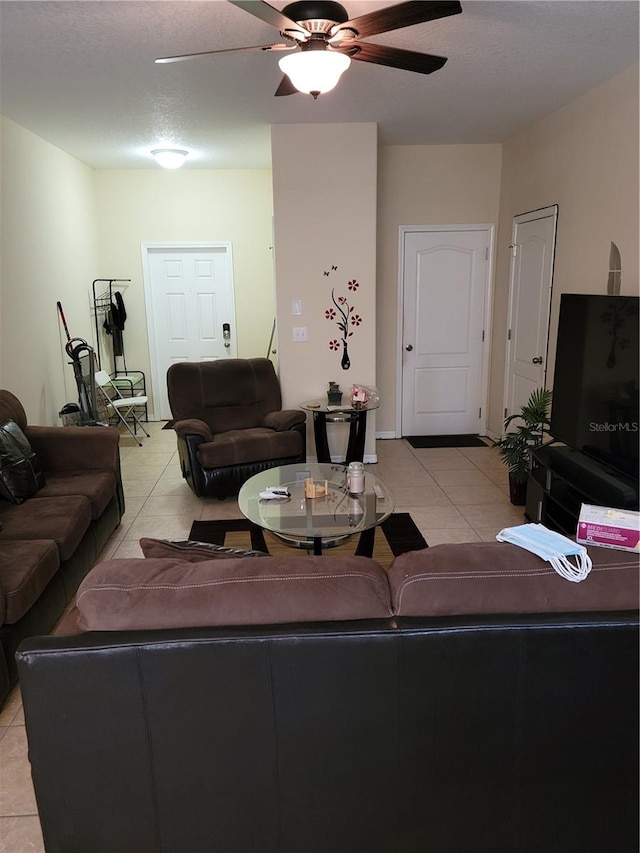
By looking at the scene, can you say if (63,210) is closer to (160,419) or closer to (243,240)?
(243,240)

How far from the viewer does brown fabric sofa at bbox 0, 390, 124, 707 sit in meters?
2.33

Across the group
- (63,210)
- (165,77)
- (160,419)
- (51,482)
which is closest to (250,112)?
(165,77)

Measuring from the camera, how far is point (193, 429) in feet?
14.2

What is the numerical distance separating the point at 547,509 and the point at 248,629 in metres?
2.65

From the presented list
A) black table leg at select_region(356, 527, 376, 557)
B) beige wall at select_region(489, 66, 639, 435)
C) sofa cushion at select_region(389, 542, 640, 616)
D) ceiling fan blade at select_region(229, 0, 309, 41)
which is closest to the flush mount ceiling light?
beige wall at select_region(489, 66, 639, 435)

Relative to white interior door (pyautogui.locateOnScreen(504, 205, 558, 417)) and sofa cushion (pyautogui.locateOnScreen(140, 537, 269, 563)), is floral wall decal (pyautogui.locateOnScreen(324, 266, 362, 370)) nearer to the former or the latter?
white interior door (pyautogui.locateOnScreen(504, 205, 558, 417))

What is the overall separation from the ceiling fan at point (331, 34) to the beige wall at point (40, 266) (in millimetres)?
2493

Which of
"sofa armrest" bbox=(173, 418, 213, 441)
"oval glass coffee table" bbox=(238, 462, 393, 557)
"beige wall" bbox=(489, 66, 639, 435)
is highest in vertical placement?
"beige wall" bbox=(489, 66, 639, 435)

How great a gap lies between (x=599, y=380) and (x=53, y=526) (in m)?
2.77

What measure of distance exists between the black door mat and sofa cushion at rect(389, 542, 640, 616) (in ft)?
14.2

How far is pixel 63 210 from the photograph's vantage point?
538cm

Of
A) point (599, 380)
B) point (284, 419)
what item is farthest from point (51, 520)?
point (599, 380)

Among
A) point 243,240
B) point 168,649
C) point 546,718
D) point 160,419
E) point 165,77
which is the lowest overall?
point 160,419

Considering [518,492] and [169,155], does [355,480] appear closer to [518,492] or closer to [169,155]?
[518,492]
